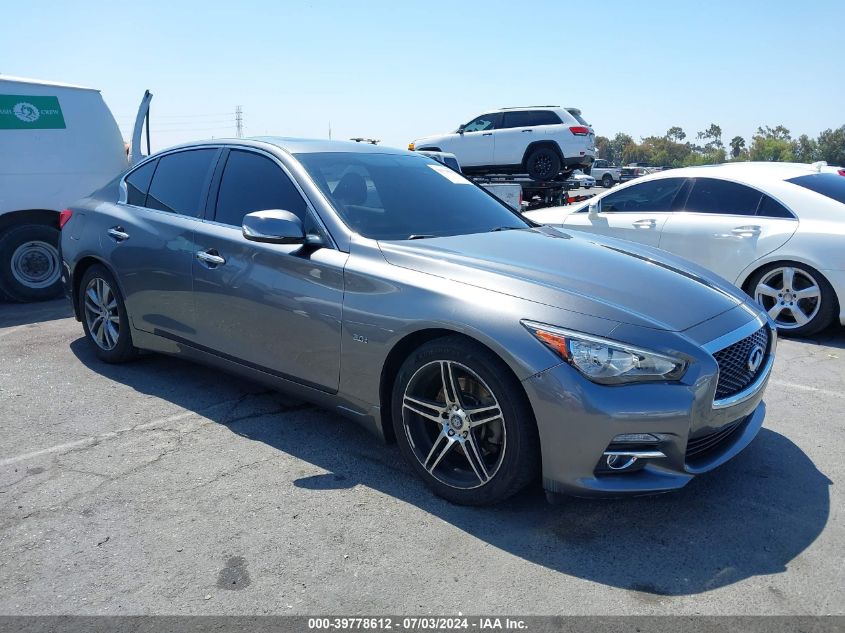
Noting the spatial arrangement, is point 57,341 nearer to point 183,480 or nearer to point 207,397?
point 207,397

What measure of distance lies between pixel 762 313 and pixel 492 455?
5.36ft

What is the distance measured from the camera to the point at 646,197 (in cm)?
745

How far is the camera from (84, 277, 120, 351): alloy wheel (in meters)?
5.16

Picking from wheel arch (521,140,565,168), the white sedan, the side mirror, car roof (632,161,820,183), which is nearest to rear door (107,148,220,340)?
the side mirror

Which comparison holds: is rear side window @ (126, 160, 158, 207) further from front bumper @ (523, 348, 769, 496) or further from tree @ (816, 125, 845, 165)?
tree @ (816, 125, 845, 165)

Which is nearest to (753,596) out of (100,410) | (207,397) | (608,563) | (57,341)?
(608,563)

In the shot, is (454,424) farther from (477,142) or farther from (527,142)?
(477,142)

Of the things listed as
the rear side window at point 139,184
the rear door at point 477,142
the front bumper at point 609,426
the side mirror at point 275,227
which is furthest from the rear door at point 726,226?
the rear door at point 477,142

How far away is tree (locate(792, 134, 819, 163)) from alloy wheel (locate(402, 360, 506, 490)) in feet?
386

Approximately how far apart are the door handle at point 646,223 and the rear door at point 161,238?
177 inches

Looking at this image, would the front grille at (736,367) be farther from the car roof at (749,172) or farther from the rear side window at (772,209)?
the car roof at (749,172)

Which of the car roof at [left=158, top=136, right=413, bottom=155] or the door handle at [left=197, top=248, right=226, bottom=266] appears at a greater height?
the car roof at [left=158, top=136, right=413, bottom=155]

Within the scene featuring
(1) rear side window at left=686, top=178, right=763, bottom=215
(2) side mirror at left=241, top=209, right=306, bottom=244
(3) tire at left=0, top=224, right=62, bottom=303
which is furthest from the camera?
(3) tire at left=0, top=224, right=62, bottom=303

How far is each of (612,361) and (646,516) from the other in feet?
2.73
